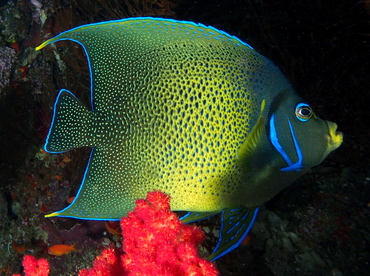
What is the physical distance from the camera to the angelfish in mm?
1524

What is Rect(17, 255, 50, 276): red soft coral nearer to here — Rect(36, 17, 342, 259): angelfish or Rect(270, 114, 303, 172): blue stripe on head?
Rect(36, 17, 342, 259): angelfish

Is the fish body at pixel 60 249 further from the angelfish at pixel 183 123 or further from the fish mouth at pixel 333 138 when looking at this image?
the fish mouth at pixel 333 138

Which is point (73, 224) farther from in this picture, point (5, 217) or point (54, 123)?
point (54, 123)

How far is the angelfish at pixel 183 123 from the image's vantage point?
60.0 inches

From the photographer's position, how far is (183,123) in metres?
1.53

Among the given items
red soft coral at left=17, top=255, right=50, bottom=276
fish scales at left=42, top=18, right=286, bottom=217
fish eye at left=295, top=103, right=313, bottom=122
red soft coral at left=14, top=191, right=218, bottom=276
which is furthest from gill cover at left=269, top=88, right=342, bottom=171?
red soft coral at left=17, top=255, right=50, bottom=276

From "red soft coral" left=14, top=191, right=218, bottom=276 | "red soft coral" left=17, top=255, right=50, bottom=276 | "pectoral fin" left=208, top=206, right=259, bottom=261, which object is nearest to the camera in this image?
"red soft coral" left=14, top=191, right=218, bottom=276

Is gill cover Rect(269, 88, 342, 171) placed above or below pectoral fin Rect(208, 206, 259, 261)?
above

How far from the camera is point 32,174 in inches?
175

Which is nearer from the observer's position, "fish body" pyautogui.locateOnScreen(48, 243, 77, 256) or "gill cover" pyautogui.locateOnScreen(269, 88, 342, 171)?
"gill cover" pyautogui.locateOnScreen(269, 88, 342, 171)

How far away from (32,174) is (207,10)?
3.84 metres

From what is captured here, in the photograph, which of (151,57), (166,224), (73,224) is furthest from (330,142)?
(73,224)

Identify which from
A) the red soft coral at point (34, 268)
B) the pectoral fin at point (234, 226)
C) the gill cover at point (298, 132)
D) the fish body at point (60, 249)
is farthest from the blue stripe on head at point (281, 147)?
the fish body at point (60, 249)

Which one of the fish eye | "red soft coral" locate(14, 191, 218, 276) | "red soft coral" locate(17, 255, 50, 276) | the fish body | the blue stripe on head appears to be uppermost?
the fish eye
